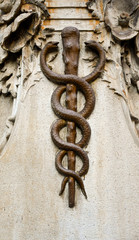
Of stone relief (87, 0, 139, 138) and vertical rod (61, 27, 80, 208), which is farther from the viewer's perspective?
stone relief (87, 0, 139, 138)

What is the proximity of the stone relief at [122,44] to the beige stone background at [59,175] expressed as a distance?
0.01 metres

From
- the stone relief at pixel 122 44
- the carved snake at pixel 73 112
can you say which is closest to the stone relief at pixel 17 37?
the carved snake at pixel 73 112

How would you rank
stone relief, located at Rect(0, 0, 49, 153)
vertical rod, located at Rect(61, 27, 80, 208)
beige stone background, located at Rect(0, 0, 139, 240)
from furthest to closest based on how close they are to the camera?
stone relief, located at Rect(0, 0, 49, 153), vertical rod, located at Rect(61, 27, 80, 208), beige stone background, located at Rect(0, 0, 139, 240)

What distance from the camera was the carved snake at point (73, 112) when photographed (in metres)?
1.90

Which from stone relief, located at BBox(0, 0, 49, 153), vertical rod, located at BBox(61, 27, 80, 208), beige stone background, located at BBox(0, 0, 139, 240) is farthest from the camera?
stone relief, located at BBox(0, 0, 49, 153)

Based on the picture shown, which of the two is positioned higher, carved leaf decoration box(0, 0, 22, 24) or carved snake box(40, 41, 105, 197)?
carved leaf decoration box(0, 0, 22, 24)

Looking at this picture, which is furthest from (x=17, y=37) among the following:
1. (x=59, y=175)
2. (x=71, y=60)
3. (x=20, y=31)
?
(x=59, y=175)

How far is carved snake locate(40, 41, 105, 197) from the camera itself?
74.9 inches

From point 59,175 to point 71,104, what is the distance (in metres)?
0.50

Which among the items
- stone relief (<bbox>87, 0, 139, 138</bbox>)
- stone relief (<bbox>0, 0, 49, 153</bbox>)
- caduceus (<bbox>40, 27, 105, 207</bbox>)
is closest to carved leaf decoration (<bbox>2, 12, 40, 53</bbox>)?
stone relief (<bbox>0, 0, 49, 153</bbox>)

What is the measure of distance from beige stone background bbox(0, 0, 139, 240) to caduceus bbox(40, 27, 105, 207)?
0.17 ft

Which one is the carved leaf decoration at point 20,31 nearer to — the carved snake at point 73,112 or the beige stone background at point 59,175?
the beige stone background at point 59,175

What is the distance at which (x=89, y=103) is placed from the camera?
2.04m

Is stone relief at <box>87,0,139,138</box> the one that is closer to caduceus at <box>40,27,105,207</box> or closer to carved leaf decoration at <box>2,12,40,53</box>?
caduceus at <box>40,27,105,207</box>
